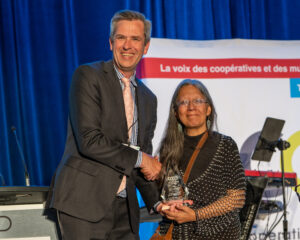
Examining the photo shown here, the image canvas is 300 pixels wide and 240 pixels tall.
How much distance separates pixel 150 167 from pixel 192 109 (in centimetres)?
44

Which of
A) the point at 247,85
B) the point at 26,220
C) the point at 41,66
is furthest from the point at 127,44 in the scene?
the point at 41,66

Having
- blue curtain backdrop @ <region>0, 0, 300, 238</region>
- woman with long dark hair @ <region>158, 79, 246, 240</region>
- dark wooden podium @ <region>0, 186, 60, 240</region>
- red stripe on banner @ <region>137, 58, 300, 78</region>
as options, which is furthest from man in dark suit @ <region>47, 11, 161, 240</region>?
blue curtain backdrop @ <region>0, 0, 300, 238</region>

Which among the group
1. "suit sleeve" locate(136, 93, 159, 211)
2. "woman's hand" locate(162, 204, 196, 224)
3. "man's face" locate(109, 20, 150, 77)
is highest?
"man's face" locate(109, 20, 150, 77)

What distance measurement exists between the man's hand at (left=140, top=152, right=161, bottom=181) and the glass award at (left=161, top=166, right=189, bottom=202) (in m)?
0.08

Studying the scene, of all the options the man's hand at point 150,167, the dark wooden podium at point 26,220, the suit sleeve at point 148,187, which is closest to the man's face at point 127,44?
the suit sleeve at point 148,187

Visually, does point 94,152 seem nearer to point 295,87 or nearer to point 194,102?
point 194,102

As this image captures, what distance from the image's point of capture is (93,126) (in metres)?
2.29

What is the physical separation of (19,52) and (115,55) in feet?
7.51

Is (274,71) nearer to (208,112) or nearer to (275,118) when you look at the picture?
(275,118)

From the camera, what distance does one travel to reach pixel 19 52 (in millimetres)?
4484

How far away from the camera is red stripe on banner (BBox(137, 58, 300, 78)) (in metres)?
4.12

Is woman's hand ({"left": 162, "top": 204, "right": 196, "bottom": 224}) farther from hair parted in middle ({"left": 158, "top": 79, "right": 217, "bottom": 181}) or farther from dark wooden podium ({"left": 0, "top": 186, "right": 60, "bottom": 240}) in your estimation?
dark wooden podium ({"left": 0, "top": 186, "right": 60, "bottom": 240})

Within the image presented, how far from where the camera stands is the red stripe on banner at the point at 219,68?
4.12m

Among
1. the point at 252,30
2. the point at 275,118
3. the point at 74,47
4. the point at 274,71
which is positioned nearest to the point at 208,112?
the point at 275,118
